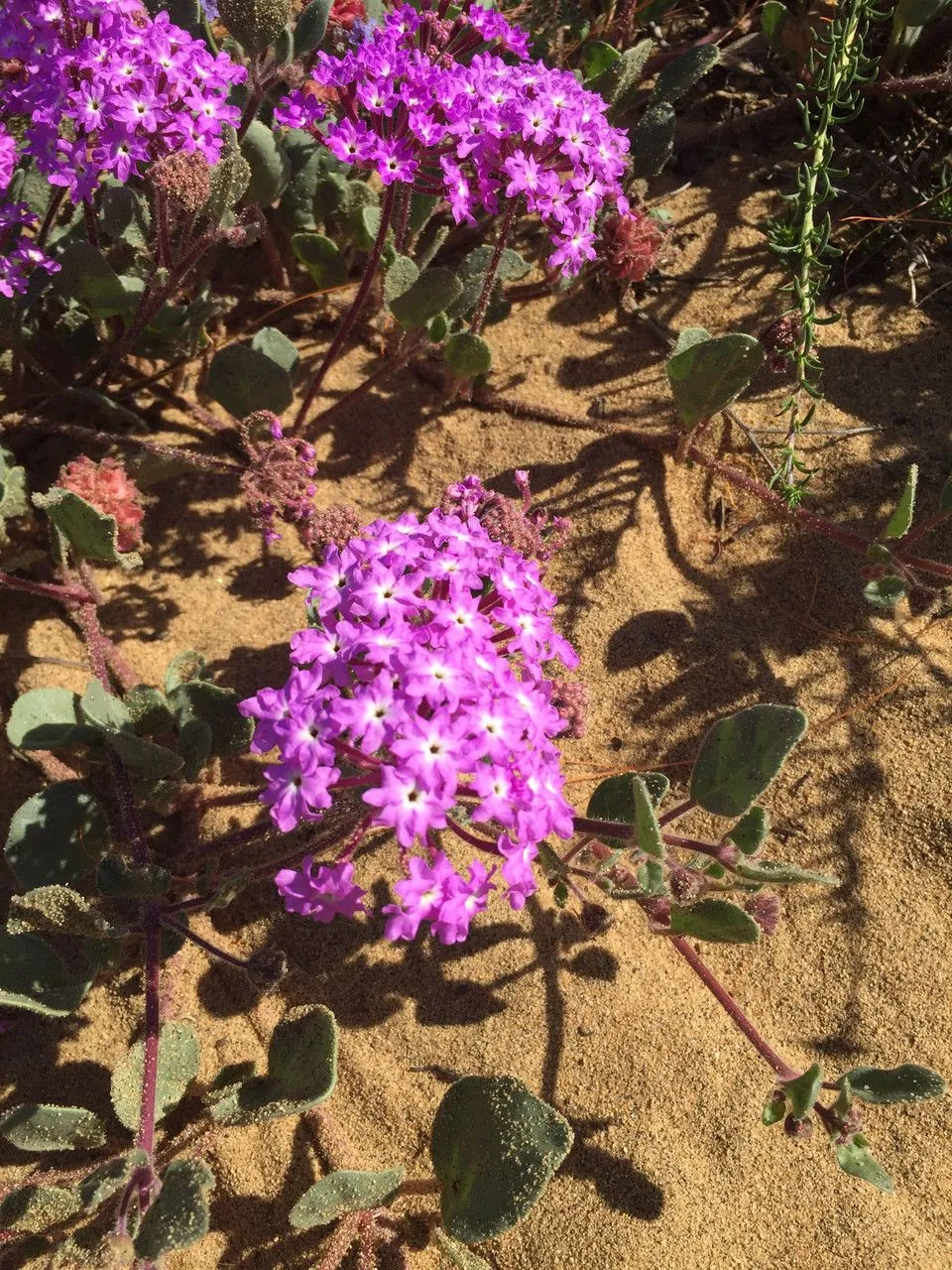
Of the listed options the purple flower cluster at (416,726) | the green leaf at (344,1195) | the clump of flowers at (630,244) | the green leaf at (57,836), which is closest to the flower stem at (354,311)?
the clump of flowers at (630,244)

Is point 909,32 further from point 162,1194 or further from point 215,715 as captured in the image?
point 162,1194

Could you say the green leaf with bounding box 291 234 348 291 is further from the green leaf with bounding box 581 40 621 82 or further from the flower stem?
the green leaf with bounding box 581 40 621 82

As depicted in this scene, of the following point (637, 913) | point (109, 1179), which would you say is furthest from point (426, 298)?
point (109, 1179)

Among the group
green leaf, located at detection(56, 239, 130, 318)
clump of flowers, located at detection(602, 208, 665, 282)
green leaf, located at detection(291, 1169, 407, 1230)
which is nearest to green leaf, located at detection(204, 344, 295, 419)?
green leaf, located at detection(56, 239, 130, 318)

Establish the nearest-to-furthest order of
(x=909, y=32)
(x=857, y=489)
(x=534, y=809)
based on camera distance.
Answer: (x=534, y=809) < (x=857, y=489) < (x=909, y=32)

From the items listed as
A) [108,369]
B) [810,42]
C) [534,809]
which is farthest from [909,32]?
[534,809]
